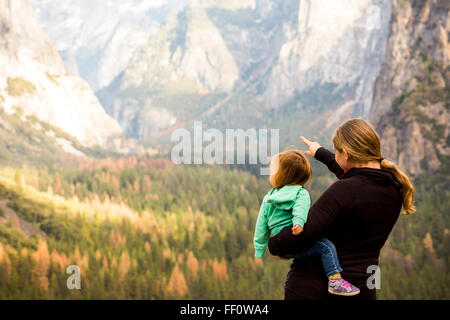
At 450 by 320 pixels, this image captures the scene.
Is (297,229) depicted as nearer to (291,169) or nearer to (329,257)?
(329,257)

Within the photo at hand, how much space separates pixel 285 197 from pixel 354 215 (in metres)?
0.90

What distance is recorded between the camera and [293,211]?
5930 millimetres

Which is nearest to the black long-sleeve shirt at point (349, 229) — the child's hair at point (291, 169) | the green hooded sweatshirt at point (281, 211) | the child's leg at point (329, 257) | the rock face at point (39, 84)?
the child's leg at point (329, 257)

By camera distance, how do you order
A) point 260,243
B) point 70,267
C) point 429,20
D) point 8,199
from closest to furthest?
point 260,243, point 70,267, point 8,199, point 429,20

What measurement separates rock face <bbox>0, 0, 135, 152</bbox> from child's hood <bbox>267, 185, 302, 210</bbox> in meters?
156

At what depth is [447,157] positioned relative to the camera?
4220 inches

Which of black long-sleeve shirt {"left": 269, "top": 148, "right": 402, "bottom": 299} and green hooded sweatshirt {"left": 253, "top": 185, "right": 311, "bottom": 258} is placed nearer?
black long-sleeve shirt {"left": 269, "top": 148, "right": 402, "bottom": 299}

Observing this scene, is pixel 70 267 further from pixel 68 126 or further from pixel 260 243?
pixel 68 126

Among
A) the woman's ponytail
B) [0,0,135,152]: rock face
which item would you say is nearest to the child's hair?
the woman's ponytail

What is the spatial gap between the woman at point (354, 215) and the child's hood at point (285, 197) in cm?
37

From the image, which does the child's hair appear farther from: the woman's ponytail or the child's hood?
the woman's ponytail

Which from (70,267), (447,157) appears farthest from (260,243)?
(447,157)

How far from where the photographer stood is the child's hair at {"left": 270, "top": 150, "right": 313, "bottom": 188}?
6.29 meters
